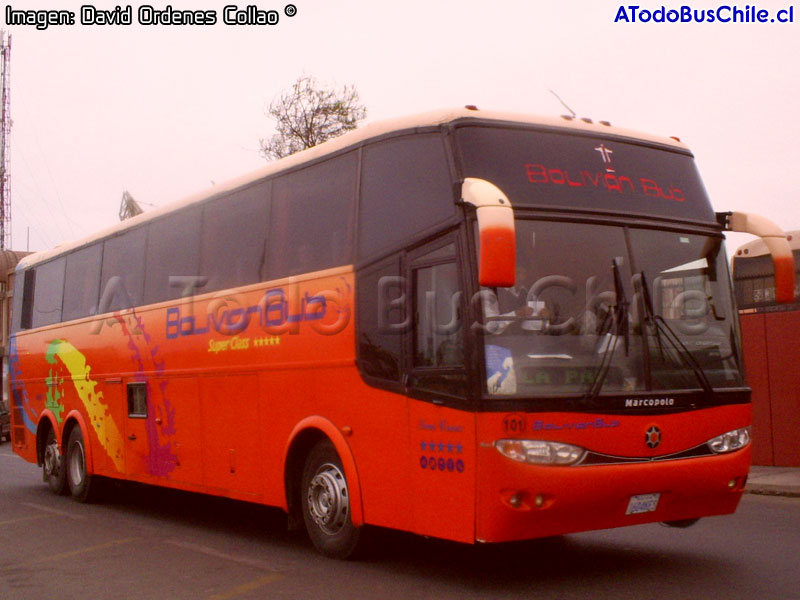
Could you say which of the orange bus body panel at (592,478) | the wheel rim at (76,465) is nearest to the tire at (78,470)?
the wheel rim at (76,465)

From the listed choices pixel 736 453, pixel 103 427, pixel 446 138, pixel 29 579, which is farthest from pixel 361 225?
pixel 103 427

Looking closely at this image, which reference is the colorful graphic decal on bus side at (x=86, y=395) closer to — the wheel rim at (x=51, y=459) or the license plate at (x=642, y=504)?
the wheel rim at (x=51, y=459)

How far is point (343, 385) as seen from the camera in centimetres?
908

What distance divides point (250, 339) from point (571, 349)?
164 inches

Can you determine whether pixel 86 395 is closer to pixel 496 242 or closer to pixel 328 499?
pixel 328 499

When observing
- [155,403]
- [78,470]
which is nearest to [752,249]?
[155,403]

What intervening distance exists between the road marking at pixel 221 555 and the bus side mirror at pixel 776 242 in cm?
485

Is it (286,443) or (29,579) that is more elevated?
(286,443)

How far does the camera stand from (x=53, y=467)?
16438 mm

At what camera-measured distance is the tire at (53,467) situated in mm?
16141

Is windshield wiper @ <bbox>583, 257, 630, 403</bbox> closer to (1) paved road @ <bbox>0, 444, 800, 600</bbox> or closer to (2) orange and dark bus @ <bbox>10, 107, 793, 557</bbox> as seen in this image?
(2) orange and dark bus @ <bbox>10, 107, 793, 557</bbox>

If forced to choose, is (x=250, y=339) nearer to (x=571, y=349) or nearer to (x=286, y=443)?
(x=286, y=443)

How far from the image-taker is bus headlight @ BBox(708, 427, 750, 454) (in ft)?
26.6

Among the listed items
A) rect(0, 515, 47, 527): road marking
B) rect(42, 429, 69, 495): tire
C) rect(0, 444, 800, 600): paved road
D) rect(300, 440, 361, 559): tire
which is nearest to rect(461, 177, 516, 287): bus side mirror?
rect(0, 444, 800, 600): paved road
